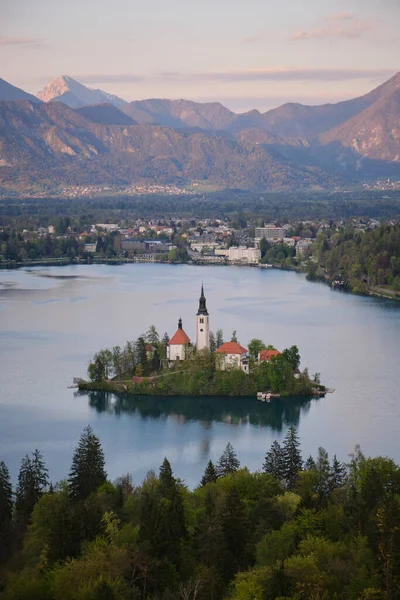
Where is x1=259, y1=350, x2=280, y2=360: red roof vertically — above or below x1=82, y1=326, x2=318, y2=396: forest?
above

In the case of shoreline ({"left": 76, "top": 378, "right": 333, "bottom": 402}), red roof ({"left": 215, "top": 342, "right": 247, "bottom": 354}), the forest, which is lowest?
shoreline ({"left": 76, "top": 378, "right": 333, "bottom": 402})

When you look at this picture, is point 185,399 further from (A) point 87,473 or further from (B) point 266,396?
(A) point 87,473

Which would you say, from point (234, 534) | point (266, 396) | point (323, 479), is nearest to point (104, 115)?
point (266, 396)

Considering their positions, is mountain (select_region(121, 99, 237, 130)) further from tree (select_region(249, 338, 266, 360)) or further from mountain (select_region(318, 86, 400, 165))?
tree (select_region(249, 338, 266, 360))

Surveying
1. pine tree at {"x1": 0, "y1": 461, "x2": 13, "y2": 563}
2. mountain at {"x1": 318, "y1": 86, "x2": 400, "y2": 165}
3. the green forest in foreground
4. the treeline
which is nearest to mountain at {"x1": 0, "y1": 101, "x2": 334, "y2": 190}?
mountain at {"x1": 318, "y1": 86, "x2": 400, "y2": 165}

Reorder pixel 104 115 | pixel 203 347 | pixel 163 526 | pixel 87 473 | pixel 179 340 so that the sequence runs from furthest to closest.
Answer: pixel 104 115
pixel 179 340
pixel 203 347
pixel 87 473
pixel 163 526

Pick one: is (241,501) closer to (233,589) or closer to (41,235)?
(233,589)
